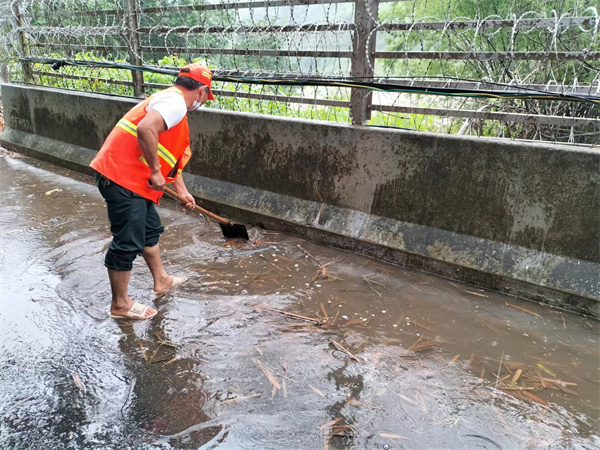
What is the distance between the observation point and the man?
119 inches

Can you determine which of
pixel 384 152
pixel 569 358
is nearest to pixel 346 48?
pixel 384 152

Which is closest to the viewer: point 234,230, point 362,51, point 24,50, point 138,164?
point 138,164

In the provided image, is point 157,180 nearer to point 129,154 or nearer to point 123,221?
point 129,154

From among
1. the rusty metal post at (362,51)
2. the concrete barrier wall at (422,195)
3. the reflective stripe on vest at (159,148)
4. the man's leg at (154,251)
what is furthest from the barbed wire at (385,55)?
the man's leg at (154,251)

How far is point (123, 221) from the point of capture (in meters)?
3.20

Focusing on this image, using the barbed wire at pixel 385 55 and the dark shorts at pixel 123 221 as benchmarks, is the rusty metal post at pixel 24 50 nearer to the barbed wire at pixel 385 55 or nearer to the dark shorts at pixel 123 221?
the barbed wire at pixel 385 55

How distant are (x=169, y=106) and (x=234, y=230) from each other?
180 cm

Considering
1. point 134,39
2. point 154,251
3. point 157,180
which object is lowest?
point 154,251

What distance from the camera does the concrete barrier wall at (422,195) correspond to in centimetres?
344

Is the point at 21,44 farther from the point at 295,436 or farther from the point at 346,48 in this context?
the point at 295,436

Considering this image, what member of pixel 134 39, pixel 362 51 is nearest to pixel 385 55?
pixel 362 51

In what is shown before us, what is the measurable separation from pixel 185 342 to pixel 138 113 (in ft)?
5.03

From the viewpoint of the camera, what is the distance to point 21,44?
8367 millimetres

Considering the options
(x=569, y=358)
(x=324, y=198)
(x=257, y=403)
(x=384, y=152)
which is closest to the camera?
(x=257, y=403)
